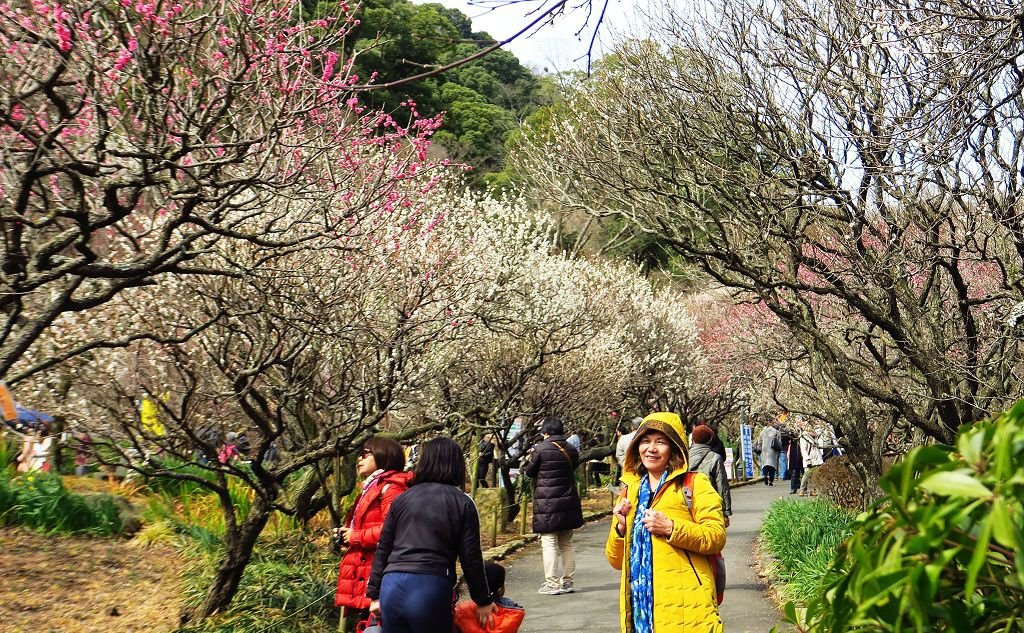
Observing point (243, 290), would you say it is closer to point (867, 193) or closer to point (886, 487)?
point (867, 193)

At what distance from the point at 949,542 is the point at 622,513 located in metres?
3.68

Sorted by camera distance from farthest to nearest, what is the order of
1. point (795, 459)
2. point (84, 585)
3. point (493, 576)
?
point (795, 459) → point (84, 585) → point (493, 576)

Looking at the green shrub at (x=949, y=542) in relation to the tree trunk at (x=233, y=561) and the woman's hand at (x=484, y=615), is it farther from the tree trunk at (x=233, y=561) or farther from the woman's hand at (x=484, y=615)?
the tree trunk at (x=233, y=561)

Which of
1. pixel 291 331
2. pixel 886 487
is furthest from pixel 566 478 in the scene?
pixel 886 487

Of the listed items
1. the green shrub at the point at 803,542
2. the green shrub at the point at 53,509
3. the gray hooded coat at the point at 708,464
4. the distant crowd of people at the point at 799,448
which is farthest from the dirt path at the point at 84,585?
the distant crowd of people at the point at 799,448

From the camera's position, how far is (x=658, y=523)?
5.09m

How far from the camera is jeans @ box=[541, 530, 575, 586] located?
1209 centimetres

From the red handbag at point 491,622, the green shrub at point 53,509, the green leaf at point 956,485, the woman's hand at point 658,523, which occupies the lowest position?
the red handbag at point 491,622

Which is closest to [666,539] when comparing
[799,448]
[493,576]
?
[493,576]

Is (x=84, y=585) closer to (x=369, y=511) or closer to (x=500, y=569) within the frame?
(x=369, y=511)

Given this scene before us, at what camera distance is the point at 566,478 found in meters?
12.7

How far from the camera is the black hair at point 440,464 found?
5.95 meters

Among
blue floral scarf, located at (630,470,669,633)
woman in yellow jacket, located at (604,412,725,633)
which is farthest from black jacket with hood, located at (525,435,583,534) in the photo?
blue floral scarf, located at (630,470,669,633)

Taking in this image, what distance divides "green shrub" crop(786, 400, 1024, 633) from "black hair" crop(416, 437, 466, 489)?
3.83 m
